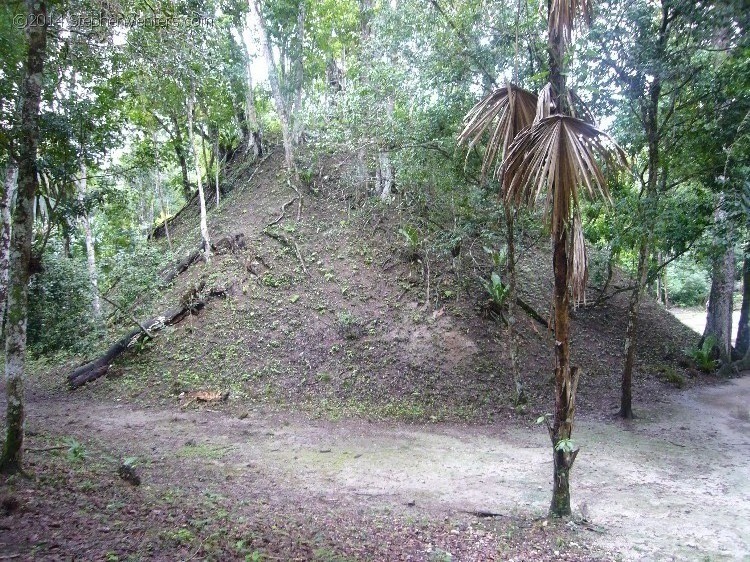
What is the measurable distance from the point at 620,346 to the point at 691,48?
863 centimetres

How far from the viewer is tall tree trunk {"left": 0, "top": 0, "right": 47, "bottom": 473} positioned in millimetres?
5316

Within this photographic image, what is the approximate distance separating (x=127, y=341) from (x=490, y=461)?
32.6 feet

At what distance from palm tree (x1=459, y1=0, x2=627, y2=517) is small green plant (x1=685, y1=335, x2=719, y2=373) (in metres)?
11.4

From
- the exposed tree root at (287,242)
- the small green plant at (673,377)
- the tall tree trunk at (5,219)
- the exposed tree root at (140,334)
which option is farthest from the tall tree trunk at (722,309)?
the tall tree trunk at (5,219)

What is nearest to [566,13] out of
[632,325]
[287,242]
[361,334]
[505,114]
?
[505,114]

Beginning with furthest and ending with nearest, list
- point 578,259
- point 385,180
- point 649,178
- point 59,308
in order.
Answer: point 385,180 → point 59,308 → point 649,178 → point 578,259

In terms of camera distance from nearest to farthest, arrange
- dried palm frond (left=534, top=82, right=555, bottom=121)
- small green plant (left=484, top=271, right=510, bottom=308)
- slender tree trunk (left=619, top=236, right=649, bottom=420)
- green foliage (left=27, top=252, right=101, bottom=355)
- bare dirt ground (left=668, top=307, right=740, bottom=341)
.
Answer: dried palm frond (left=534, top=82, right=555, bottom=121)
slender tree trunk (left=619, top=236, right=649, bottom=420)
green foliage (left=27, top=252, right=101, bottom=355)
small green plant (left=484, top=271, right=510, bottom=308)
bare dirt ground (left=668, top=307, right=740, bottom=341)

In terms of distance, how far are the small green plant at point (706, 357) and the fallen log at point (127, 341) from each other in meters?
14.9

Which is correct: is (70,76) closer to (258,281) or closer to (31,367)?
(258,281)

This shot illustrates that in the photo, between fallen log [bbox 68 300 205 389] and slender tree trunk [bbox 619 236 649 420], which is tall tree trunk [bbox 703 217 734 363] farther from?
fallen log [bbox 68 300 205 389]

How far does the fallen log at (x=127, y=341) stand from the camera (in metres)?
11.8

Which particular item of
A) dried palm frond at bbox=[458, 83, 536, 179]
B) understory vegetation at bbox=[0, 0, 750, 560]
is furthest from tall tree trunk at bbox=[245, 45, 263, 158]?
dried palm frond at bbox=[458, 83, 536, 179]

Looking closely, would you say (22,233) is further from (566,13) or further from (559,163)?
(566,13)

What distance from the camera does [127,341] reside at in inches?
496
